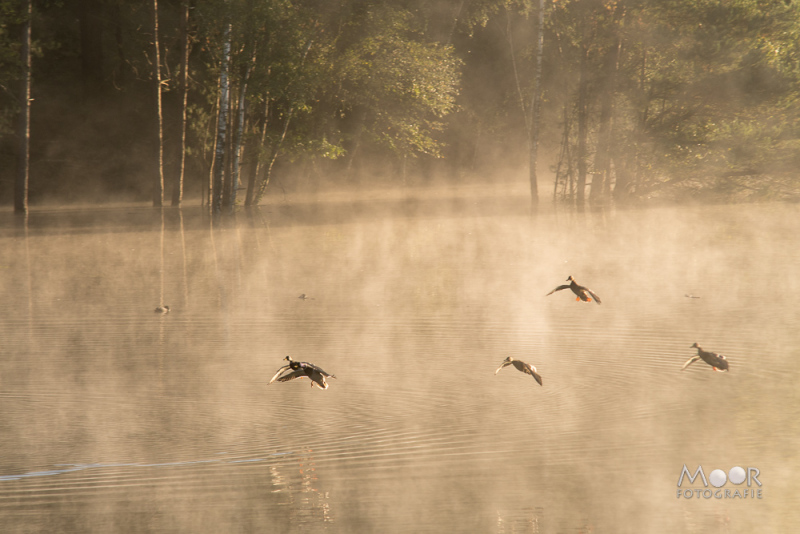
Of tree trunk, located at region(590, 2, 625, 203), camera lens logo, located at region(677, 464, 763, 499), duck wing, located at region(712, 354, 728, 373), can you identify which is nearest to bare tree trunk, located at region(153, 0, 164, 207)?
tree trunk, located at region(590, 2, 625, 203)

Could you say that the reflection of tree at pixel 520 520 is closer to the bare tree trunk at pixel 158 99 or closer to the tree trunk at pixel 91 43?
the bare tree trunk at pixel 158 99

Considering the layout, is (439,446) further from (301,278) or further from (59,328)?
(301,278)

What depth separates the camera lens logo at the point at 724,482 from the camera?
5293mm

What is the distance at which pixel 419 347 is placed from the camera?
9.36 metres

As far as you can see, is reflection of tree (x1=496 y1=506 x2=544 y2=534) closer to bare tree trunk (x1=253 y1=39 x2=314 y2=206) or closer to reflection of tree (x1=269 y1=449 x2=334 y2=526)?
reflection of tree (x1=269 y1=449 x2=334 y2=526)

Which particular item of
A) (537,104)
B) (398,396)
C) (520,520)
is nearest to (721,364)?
(398,396)

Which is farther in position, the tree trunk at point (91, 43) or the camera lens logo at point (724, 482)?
the tree trunk at point (91, 43)

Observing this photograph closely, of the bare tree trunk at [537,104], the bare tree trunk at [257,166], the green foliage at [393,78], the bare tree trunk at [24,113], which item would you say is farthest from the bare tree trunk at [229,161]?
the bare tree trunk at [537,104]

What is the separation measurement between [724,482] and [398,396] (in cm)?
276

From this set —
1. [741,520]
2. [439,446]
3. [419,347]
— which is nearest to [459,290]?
[419,347]

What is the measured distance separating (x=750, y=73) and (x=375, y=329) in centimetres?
2343

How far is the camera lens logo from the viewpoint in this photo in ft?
17.4

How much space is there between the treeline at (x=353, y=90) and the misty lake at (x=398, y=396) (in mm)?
13366

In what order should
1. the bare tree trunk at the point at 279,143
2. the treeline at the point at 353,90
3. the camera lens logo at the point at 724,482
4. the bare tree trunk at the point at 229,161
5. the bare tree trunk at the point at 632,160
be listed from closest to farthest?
the camera lens logo at the point at 724,482 < the treeline at the point at 353,90 < the bare tree trunk at the point at 279,143 < the bare tree trunk at the point at 229,161 < the bare tree trunk at the point at 632,160
